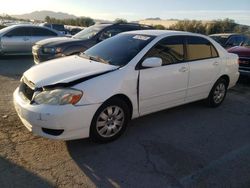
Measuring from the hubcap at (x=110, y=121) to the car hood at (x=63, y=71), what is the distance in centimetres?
58

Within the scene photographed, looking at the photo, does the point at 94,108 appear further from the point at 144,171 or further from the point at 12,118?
the point at 12,118

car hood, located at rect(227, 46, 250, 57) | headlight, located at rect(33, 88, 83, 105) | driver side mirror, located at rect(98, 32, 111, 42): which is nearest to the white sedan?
headlight, located at rect(33, 88, 83, 105)

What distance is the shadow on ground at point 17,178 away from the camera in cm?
344

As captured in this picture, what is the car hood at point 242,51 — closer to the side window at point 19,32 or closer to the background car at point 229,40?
the background car at point 229,40

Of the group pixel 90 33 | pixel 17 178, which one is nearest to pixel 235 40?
pixel 90 33

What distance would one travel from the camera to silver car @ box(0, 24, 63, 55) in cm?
1265

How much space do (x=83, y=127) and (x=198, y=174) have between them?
1610mm

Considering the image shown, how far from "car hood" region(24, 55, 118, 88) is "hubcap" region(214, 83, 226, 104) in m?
2.88

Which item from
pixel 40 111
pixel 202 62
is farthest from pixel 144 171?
pixel 202 62

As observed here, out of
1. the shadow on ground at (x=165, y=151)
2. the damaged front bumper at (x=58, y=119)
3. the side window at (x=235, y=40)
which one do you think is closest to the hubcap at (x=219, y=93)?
the shadow on ground at (x=165, y=151)

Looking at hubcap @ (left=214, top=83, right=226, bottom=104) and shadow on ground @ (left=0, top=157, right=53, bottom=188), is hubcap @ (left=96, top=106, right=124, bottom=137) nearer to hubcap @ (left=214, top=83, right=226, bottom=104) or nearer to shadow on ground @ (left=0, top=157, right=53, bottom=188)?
shadow on ground @ (left=0, top=157, right=53, bottom=188)

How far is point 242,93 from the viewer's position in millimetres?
8297

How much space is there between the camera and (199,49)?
6105mm

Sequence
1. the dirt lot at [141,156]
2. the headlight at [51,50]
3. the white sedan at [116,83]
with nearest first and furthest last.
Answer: the dirt lot at [141,156]
the white sedan at [116,83]
the headlight at [51,50]
